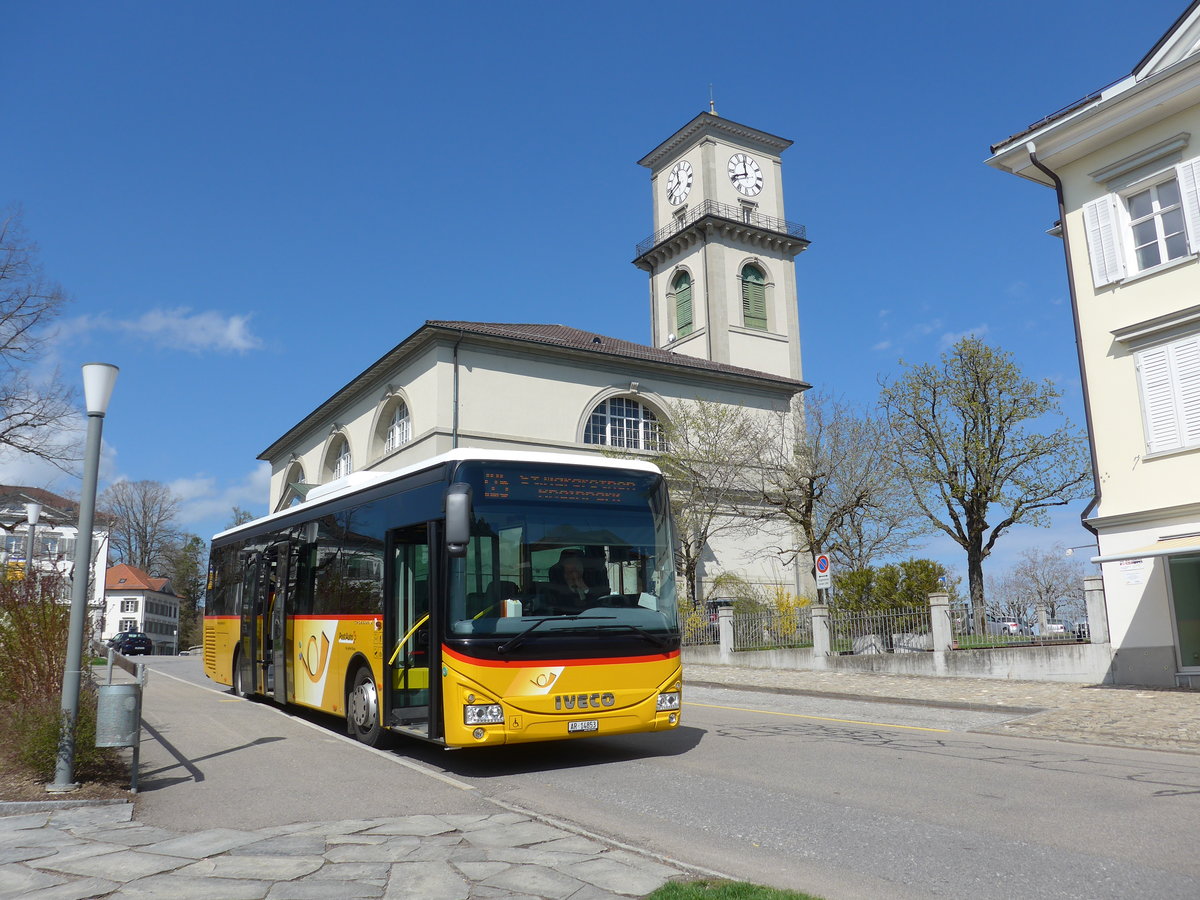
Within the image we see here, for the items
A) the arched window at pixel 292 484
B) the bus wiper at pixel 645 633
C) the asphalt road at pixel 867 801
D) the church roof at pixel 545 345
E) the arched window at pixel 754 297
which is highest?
the arched window at pixel 754 297

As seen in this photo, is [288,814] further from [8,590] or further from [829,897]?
[8,590]

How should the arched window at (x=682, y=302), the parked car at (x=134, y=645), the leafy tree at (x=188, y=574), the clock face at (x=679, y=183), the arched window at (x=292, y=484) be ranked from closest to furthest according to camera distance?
the arched window at (x=682, y=302), the clock face at (x=679, y=183), the parked car at (x=134, y=645), the arched window at (x=292, y=484), the leafy tree at (x=188, y=574)

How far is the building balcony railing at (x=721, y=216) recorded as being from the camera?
5181 cm

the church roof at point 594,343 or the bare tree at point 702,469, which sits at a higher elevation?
the church roof at point 594,343

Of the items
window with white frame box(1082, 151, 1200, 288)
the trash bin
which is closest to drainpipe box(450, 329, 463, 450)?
window with white frame box(1082, 151, 1200, 288)

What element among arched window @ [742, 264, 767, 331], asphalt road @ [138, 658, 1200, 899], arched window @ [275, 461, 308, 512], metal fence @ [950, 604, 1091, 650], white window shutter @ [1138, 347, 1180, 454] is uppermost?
arched window @ [742, 264, 767, 331]

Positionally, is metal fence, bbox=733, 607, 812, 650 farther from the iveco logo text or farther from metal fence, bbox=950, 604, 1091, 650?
the iveco logo text

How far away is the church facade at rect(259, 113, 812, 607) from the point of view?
129 feet

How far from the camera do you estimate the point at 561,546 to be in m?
9.31

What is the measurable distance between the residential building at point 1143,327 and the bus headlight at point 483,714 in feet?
40.3

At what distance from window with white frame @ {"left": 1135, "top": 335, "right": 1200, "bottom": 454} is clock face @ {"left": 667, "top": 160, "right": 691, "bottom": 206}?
130 ft

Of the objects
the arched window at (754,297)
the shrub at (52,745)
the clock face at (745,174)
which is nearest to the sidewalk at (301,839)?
the shrub at (52,745)

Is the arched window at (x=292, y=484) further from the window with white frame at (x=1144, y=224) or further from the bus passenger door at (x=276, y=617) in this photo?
the window with white frame at (x=1144, y=224)

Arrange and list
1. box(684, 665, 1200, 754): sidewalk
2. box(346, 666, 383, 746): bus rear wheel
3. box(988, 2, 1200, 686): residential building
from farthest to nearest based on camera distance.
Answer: box(988, 2, 1200, 686): residential building < box(684, 665, 1200, 754): sidewalk < box(346, 666, 383, 746): bus rear wheel
